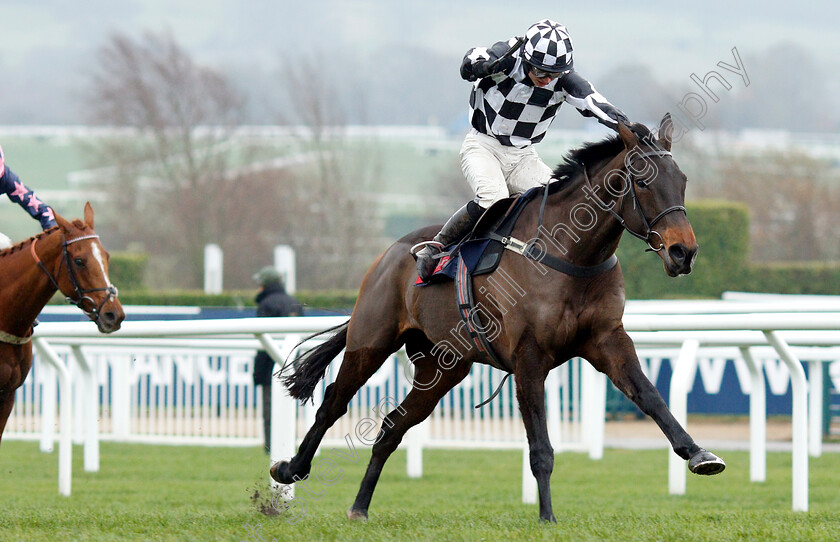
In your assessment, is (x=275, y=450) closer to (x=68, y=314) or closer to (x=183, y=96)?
(x=68, y=314)

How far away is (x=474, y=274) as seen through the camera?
15.3 ft

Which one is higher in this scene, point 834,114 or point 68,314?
point 834,114

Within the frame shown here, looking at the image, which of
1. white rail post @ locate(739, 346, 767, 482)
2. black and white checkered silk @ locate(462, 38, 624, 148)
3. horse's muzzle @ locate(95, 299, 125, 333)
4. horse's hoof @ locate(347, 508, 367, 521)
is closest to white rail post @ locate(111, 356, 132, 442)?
horse's muzzle @ locate(95, 299, 125, 333)

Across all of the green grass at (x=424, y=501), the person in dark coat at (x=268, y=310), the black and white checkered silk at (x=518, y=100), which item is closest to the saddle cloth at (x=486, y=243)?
the black and white checkered silk at (x=518, y=100)

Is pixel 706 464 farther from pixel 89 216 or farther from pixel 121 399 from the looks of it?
pixel 121 399

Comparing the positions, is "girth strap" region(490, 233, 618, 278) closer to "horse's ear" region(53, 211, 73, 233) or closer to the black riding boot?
the black riding boot

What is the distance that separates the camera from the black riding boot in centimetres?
479

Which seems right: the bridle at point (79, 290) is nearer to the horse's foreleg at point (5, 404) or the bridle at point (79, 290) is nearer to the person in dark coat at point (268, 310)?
the horse's foreleg at point (5, 404)

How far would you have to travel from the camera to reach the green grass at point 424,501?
159 inches

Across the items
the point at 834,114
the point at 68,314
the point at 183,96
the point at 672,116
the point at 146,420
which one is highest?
the point at 834,114

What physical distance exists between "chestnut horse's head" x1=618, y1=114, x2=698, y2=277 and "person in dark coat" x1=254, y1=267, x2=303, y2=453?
5.21 m

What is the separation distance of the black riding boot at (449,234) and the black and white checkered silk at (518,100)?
0.39 meters

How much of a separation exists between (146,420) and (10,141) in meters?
38.7

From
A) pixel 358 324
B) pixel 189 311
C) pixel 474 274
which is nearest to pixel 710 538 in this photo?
pixel 474 274
